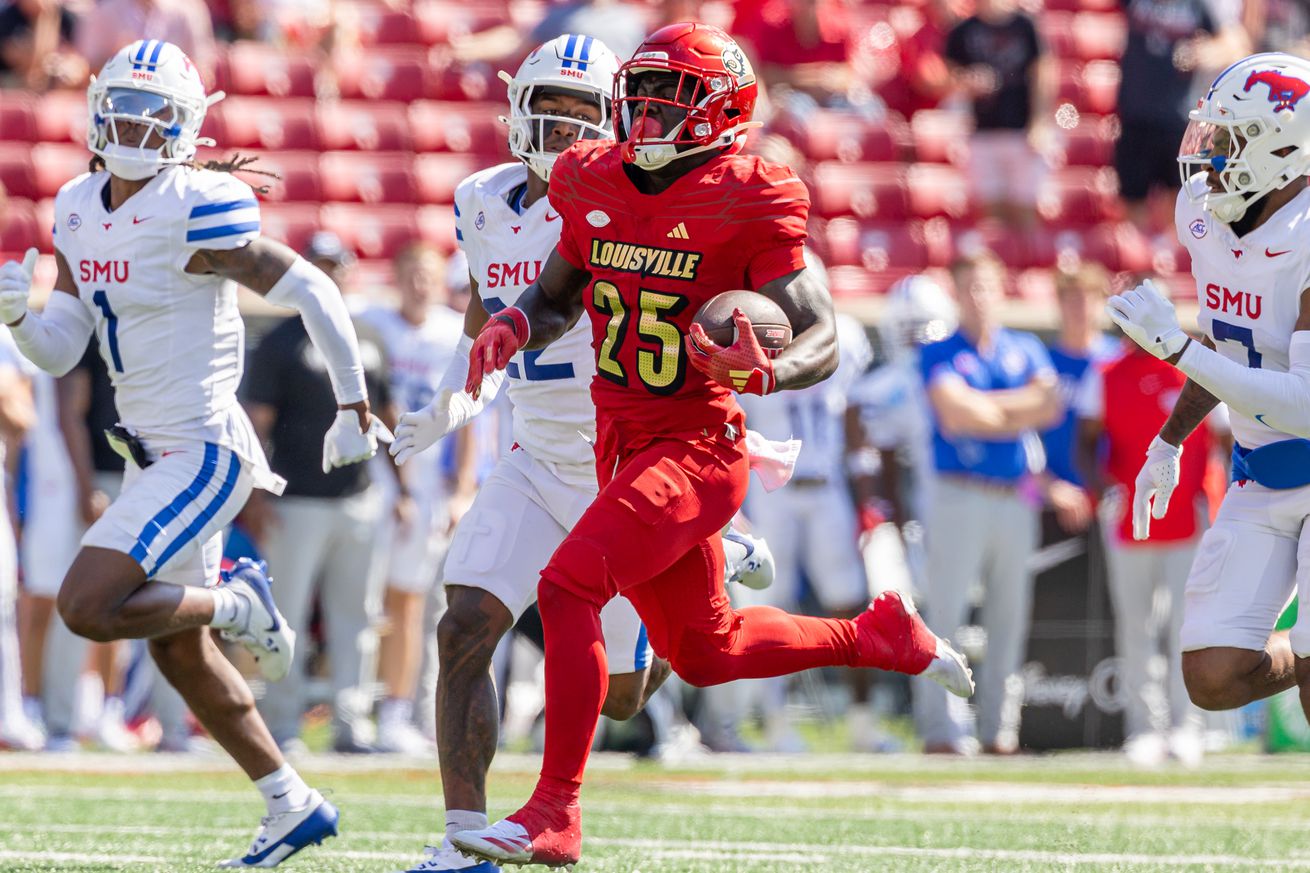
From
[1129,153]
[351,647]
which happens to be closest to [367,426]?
[351,647]

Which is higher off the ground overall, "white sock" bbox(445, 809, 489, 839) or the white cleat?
the white cleat

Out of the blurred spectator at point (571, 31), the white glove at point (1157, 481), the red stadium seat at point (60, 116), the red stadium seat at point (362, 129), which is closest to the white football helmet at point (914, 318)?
the blurred spectator at point (571, 31)

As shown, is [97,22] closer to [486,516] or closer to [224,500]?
[224,500]

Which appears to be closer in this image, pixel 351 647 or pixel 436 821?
pixel 436 821

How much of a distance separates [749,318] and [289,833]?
1.82 m

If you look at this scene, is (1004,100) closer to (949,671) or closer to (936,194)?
(936,194)

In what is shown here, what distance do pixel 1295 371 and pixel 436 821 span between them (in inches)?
108

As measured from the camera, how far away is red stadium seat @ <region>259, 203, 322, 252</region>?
406 inches

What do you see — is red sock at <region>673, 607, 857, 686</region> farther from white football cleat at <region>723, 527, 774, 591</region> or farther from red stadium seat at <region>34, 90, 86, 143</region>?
red stadium seat at <region>34, 90, 86, 143</region>

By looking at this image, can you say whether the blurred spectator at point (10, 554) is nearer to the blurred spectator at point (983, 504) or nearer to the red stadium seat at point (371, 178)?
the red stadium seat at point (371, 178)

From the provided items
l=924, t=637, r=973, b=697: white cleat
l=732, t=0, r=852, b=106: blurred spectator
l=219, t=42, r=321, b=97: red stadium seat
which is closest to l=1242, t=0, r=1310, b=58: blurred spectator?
l=732, t=0, r=852, b=106: blurred spectator

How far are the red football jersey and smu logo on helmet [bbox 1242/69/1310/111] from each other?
109 cm

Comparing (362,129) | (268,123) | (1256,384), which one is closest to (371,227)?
(362,129)

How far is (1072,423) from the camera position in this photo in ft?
27.5
